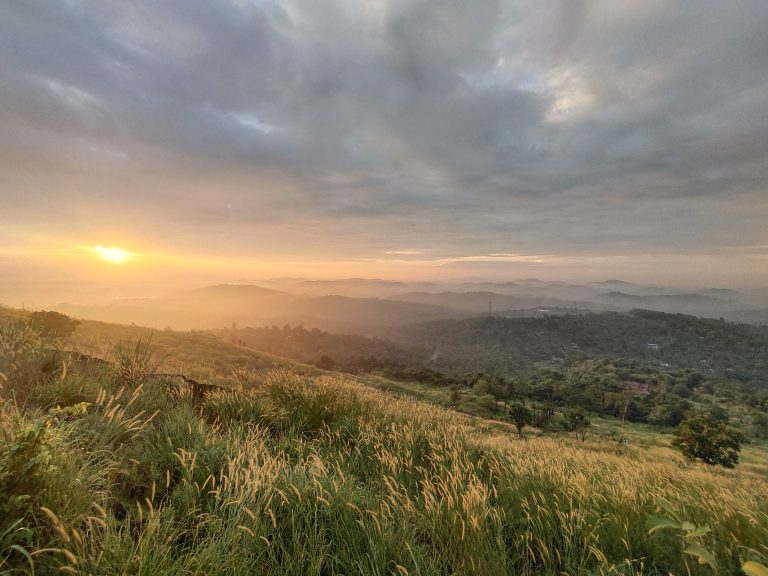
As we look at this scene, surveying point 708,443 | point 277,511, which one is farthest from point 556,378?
point 277,511

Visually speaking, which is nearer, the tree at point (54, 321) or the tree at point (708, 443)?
the tree at point (54, 321)

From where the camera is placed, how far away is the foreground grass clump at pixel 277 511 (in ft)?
8.66

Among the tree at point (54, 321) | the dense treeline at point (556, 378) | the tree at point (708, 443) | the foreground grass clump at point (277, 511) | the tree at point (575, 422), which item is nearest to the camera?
the foreground grass clump at point (277, 511)

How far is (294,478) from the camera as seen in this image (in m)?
4.11

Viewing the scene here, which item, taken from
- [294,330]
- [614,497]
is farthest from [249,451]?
[294,330]

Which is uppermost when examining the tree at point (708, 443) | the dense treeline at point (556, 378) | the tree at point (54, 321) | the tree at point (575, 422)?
the tree at point (54, 321)

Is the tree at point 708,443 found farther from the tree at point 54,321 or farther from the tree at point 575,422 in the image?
the tree at point 54,321

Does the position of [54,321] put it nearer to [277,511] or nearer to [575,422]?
[277,511]

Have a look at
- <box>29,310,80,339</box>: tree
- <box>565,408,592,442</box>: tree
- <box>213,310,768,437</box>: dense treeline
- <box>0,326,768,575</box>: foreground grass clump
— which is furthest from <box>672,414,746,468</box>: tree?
<box>29,310,80,339</box>: tree

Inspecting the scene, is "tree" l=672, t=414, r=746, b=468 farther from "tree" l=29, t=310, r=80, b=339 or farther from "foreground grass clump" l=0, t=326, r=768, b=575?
"tree" l=29, t=310, r=80, b=339

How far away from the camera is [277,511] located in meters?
3.65

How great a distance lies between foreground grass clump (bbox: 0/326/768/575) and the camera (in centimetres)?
264

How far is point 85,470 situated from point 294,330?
483ft

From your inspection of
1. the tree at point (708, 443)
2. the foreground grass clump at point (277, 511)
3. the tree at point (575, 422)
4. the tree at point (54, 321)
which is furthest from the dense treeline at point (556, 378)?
the foreground grass clump at point (277, 511)
